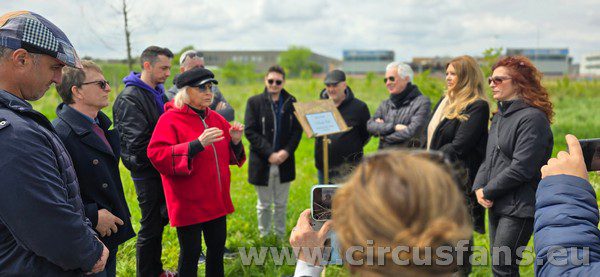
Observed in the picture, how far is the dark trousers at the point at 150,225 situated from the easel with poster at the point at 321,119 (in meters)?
1.69

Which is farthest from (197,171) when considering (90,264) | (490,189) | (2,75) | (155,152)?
(490,189)

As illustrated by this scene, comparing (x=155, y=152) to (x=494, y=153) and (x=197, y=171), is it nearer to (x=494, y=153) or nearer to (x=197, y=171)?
(x=197, y=171)

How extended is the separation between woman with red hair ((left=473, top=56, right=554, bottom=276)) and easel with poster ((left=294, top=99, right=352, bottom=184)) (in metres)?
1.82

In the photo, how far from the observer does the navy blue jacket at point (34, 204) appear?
167cm

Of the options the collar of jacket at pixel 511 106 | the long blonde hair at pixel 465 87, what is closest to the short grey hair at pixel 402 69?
the long blonde hair at pixel 465 87

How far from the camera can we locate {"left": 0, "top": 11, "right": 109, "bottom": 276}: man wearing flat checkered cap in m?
1.67

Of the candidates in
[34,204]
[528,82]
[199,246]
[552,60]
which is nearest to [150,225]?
[199,246]

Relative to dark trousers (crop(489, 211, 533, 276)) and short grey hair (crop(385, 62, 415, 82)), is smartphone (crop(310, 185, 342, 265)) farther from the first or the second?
short grey hair (crop(385, 62, 415, 82))

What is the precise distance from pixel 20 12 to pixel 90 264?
3.90 ft

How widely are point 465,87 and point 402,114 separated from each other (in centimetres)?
115

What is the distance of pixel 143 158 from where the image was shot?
3699mm

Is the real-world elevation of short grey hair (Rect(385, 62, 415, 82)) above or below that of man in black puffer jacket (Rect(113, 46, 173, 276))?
above

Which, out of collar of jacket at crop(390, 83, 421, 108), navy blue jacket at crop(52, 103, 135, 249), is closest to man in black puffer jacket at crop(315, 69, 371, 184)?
collar of jacket at crop(390, 83, 421, 108)

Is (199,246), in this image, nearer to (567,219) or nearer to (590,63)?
(567,219)
